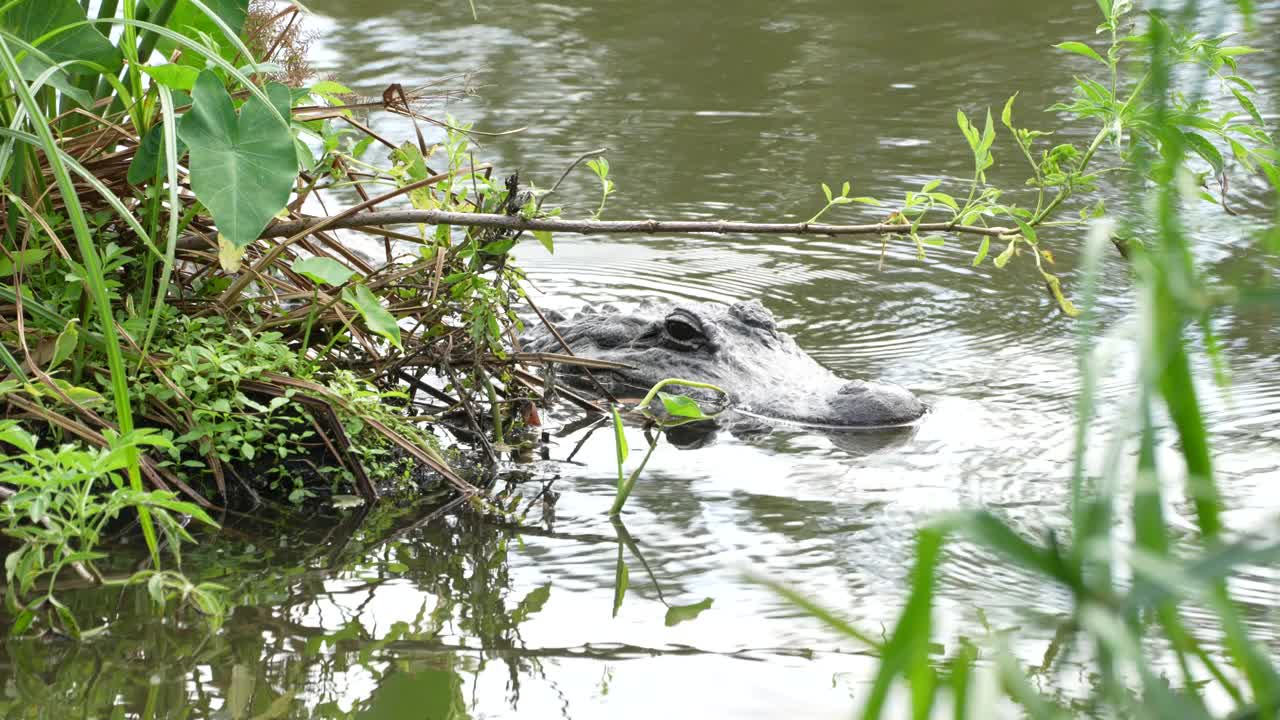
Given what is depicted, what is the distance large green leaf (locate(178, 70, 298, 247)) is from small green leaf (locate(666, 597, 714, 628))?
1082 millimetres

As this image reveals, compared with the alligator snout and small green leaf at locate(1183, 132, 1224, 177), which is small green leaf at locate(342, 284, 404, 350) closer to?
the alligator snout

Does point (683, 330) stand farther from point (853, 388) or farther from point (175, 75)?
point (175, 75)

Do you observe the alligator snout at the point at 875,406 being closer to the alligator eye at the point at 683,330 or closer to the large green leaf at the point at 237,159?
the alligator eye at the point at 683,330

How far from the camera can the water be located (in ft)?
7.15

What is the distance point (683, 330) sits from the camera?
4707mm

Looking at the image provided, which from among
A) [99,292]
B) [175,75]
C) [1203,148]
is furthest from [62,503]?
[1203,148]

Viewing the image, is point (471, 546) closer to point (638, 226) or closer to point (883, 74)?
point (638, 226)

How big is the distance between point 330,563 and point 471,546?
313 millimetres

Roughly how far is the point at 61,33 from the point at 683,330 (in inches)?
96.9

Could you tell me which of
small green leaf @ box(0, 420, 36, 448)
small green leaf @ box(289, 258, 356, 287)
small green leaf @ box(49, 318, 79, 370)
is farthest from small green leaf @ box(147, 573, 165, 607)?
small green leaf @ box(289, 258, 356, 287)

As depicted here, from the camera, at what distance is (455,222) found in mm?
2988

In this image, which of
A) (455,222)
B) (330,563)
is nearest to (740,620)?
(330,563)

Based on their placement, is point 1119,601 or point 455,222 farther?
point 455,222

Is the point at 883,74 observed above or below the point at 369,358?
below
